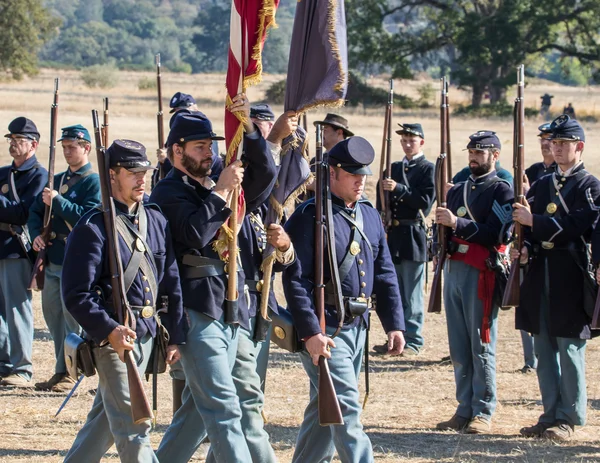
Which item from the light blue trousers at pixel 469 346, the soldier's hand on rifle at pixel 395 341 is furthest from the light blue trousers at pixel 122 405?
the light blue trousers at pixel 469 346

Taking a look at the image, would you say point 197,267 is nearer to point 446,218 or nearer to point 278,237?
point 278,237

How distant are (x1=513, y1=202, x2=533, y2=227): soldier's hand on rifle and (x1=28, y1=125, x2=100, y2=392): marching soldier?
11.5 feet

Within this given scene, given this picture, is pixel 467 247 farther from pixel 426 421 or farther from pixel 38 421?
pixel 38 421

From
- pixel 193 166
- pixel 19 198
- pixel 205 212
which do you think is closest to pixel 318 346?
pixel 205 212

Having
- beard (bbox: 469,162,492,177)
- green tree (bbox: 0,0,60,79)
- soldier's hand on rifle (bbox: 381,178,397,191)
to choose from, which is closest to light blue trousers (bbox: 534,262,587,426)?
beard (bbox: 469,162,492,177)

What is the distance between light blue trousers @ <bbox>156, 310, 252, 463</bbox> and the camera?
235 inches

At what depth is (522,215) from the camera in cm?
810

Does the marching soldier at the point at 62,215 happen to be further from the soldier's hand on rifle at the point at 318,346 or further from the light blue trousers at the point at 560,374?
the light blue trousers at the point at 560,374

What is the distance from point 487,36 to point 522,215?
133ft

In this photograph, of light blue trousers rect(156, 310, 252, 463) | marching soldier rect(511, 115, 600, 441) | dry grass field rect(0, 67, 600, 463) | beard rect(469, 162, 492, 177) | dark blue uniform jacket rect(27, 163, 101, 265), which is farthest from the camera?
dark blue uniform jacket rect(27, 163, 101, 265)

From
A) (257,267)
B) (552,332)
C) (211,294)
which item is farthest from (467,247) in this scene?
(211,294)

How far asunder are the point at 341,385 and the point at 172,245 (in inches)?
49.0

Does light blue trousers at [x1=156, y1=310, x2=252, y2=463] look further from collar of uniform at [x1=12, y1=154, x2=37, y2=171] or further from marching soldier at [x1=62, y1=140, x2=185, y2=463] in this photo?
collar of uniform at [x1=12, y1=154, x2=37, y2=171]

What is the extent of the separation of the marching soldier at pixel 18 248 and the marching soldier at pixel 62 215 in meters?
0.21
